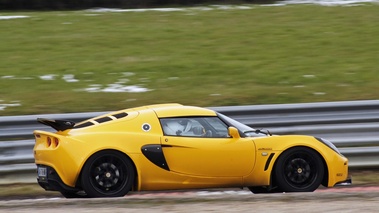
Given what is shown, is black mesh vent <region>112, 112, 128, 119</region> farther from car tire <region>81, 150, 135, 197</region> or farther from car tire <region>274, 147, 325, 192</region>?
car tire <region>274, 147, 325, 192</region>

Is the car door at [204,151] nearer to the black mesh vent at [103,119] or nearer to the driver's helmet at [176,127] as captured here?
the driver's helmet at [176,127]

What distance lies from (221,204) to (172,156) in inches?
59.4

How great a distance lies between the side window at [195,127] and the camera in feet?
29.1

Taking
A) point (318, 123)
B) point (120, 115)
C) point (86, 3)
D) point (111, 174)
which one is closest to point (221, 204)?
point (111, 174)

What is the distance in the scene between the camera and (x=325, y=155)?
29.6 ft

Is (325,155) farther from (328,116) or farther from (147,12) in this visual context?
(147,12)

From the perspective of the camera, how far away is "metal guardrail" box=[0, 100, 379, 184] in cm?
1034

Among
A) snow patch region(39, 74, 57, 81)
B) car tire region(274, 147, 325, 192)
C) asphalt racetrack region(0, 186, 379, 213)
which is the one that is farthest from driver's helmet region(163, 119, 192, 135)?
snow patch region(39, 74, 57, 81)

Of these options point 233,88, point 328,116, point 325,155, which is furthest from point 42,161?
point 233,88

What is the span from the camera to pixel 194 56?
1492 centimetres

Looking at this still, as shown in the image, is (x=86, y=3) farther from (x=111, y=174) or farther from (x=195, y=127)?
(x=111, y=174)

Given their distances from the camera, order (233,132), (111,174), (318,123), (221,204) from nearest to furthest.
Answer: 1. (221,204)
2. (111,174)
3. (233,132)
4. (318,123)

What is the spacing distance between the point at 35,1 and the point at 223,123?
10.8 meters

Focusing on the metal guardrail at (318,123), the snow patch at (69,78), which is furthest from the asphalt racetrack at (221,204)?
the snow patch at (69,78)
